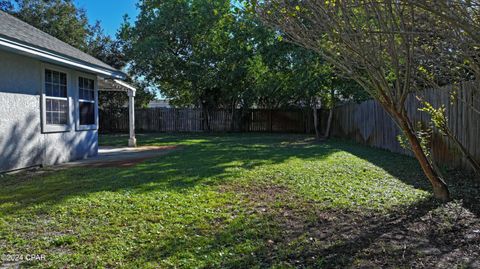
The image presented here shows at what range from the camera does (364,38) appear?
4.28m

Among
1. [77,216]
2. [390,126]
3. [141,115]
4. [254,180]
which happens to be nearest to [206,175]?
[254,180]

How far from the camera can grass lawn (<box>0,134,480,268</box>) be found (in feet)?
11.8

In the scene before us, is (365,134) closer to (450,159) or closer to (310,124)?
(450,159)

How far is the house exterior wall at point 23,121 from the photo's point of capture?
798 cm

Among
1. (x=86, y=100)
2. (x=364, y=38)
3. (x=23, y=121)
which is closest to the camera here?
(x=364, y=38)

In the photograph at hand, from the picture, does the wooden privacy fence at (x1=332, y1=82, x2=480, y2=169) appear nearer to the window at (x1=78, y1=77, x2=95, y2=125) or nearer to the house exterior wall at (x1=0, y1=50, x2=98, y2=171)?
the house exterior wall at (x1=0, y1=50, x2=98, y2=171)

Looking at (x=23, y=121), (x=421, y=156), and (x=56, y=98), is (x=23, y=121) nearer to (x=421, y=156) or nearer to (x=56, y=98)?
(x=56, y=98)

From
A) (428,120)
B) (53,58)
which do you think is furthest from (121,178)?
(428,120)

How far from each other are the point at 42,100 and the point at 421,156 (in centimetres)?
809

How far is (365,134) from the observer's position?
14.8 metres

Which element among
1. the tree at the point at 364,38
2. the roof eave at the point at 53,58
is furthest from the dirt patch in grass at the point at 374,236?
the roof eave at the point at 53,58

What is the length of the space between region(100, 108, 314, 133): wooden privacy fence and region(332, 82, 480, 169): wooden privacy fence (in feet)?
28.1

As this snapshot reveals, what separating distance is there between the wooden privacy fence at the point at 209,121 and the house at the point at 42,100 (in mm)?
15215

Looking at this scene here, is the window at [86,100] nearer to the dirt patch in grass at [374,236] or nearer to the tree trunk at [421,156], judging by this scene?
the dirt patch in grass at [374,236]
